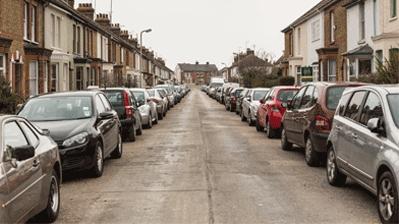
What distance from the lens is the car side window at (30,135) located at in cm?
689

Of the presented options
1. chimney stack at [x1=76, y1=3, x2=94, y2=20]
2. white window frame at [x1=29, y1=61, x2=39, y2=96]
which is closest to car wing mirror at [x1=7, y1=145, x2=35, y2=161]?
white window frame at [x1=29, y1=61, x2=39, y2=96]

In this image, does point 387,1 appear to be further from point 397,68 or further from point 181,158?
point 181,158

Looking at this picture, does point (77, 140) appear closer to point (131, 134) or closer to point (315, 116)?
point (315, 116)

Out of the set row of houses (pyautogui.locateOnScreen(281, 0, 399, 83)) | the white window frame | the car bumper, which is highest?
row of houses (pyautogui.locateOnScreen(281, 0, 399, 83))

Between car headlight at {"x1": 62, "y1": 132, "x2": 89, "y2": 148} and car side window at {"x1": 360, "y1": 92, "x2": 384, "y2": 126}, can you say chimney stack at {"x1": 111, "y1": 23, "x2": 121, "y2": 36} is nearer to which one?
car headlight at {"x1": 62, "y1": 132, "x2": 89, "y2": 148}

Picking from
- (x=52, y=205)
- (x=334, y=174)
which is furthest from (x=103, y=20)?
(x=52, y=205)

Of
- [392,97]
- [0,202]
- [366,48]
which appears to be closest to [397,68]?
[392,97]

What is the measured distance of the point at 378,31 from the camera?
27.2m

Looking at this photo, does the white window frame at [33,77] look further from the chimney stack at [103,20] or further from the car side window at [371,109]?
the chimney stack at [103,20]

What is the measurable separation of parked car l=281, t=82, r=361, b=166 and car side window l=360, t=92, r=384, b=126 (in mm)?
2848

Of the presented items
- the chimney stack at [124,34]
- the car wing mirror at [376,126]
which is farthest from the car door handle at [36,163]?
the chimney stack at [124,34]

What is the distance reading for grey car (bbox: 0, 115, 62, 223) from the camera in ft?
18.2

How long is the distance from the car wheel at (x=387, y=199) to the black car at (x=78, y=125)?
519 centimetres

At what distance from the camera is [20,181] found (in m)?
5.89
